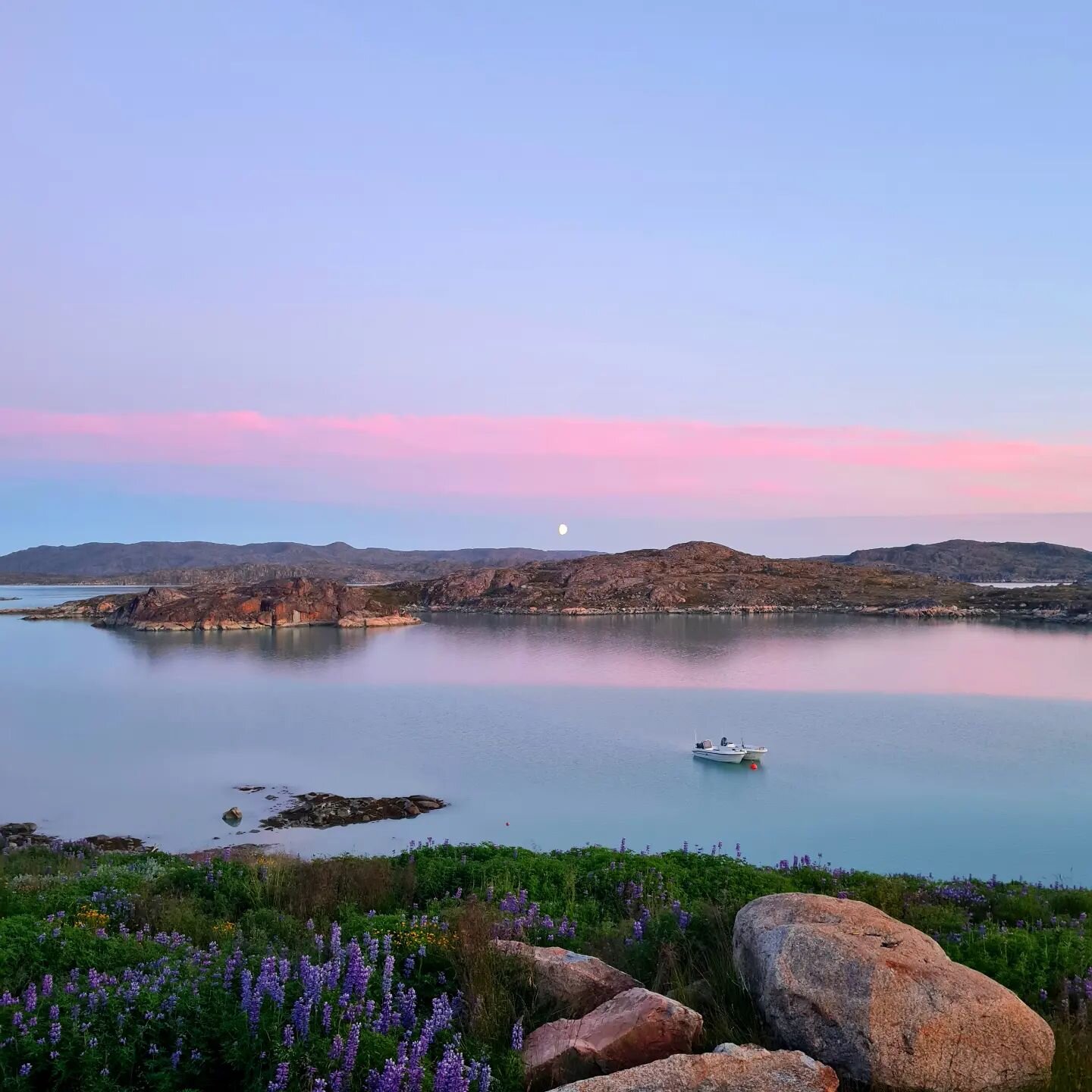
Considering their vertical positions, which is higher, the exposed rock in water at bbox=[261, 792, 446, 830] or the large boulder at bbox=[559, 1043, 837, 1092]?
the large boulder at bbox=[559, 1043, 837, 1092]

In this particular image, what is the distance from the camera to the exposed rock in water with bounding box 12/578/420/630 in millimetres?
96312

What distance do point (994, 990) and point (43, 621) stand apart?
404 ft

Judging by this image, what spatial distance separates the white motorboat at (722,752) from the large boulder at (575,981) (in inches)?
993

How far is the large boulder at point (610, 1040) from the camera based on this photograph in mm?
4551

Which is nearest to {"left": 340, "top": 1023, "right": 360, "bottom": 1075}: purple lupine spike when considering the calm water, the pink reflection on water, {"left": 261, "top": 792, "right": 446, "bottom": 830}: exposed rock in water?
the calm water

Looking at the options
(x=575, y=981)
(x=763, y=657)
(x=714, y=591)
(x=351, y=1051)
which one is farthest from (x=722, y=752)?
(x=714, y=591)

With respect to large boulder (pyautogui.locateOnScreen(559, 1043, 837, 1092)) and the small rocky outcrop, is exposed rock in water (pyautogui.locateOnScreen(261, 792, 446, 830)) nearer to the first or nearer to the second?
the small rocky outcrop

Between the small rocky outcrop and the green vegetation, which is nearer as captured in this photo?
the green vegetation

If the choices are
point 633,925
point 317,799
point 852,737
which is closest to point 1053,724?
point 852,737

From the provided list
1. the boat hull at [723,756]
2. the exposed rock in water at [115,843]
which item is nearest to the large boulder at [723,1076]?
the exposed rock in water at [115,843]

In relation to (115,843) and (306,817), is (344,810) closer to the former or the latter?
(306,817)

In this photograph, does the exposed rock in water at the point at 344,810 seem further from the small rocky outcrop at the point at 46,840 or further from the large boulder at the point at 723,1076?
the large boulder at the point at 723,1076

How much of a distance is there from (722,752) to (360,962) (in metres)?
26.5

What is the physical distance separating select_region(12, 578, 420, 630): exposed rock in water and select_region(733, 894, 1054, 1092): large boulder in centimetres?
9743
